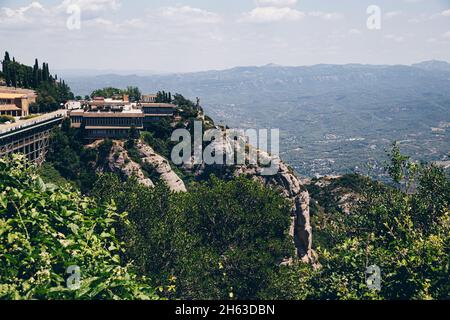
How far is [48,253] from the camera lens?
12.6m

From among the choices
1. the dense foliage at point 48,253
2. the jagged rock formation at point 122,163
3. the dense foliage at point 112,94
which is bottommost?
the jagged rock formation at point 122,163

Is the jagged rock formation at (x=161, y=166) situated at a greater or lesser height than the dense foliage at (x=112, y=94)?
lesser

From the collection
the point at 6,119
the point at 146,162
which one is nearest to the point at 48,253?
the point at 146,162

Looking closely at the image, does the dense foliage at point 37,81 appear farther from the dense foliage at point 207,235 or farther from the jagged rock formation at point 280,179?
the dense foliage at point 207,235

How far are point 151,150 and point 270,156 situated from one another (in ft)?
63.8

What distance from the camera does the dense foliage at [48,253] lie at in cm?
1159

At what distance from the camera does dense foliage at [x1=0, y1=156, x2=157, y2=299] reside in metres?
11.6

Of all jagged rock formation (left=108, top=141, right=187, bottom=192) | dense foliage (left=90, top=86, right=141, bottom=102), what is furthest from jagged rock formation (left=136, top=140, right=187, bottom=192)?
dense foliage (left=90, top=86, right=141, bottom=102)

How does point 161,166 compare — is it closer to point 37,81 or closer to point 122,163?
point 122,163

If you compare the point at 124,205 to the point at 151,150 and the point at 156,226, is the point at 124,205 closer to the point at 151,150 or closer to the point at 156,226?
the point at 156,226

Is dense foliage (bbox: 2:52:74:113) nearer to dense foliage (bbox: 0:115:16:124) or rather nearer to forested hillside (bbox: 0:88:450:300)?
dense foliage (bbox: 0:115:16:124)

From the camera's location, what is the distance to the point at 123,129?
242ft

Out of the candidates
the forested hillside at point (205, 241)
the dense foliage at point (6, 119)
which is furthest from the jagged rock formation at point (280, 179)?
the dense foliage at point (6, 119)
